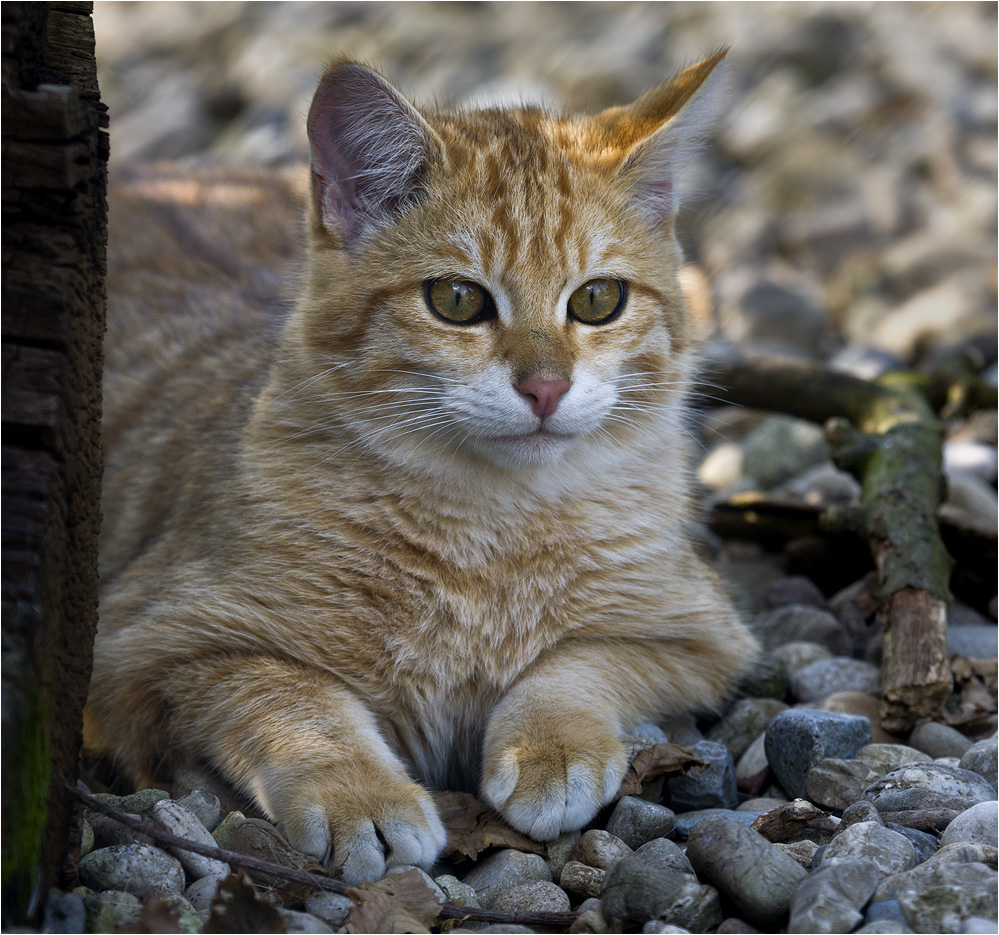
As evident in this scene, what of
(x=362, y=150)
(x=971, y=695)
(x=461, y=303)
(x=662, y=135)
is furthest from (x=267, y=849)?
(x=662, y=135)

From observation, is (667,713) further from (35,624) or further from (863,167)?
(863,167)

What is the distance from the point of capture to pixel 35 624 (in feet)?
5.81

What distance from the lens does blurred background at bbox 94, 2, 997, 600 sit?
5.82 m

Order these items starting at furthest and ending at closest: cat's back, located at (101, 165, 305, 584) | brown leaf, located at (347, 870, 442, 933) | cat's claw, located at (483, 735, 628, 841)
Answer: cat's back, located at (101, 165, 305, 584), cat's claw, located at (483, 735, 628, 841), brown leaf, located at (347, 870, 442, 933)

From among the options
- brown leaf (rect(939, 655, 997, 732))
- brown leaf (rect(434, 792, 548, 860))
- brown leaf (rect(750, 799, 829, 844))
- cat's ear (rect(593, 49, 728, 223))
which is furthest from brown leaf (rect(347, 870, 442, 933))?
cat's ear (rect(593, 49, 728, 223))

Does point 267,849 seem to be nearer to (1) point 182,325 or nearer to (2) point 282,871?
(2) point 282,871

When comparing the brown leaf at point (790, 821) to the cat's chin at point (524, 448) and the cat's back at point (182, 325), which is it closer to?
the cat's chin at point (524, 448)

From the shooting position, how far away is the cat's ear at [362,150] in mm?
2809

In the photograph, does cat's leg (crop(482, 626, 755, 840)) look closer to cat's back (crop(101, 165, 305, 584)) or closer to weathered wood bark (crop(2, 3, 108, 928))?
weathered wood bark (crop(2, 3, 108, 928))

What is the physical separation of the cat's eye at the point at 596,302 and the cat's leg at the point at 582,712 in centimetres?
90

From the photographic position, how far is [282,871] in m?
1.97

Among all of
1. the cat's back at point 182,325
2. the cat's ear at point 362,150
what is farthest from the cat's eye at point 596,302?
the cat's back at point 182,325

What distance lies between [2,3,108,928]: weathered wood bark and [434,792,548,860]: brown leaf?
87 cm

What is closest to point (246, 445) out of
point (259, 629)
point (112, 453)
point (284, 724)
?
point (259, 629)
